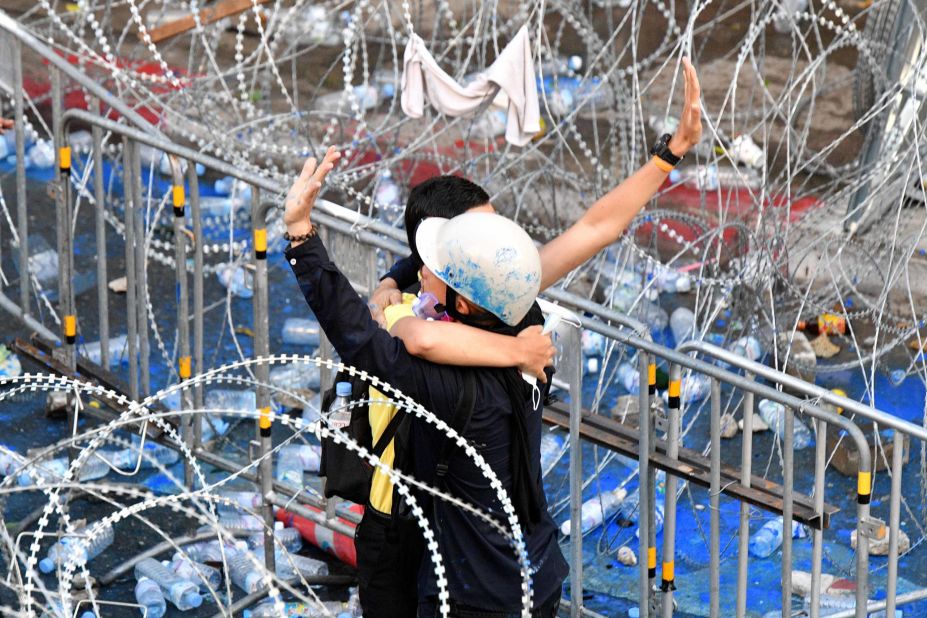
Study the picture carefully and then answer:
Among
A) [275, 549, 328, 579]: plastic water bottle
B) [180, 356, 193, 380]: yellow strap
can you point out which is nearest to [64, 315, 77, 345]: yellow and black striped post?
[180, 356, 193, 380]: yellow strap

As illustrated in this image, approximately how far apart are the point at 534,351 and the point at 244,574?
7.30ft

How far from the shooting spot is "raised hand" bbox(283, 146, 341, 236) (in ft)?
10.9

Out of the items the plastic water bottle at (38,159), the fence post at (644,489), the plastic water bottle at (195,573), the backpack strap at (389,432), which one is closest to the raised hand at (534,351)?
the backpack strap at (389,432)

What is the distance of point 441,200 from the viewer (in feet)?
11.7

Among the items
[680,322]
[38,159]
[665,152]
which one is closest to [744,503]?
[665,152]

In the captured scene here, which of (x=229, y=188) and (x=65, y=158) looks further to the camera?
(x=229, y=188)

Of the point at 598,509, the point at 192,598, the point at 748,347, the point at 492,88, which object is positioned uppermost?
the point at 492,88

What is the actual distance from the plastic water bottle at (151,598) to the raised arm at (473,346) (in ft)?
6.72

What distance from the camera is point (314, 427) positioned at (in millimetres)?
3324

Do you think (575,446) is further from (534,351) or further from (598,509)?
(598,509)

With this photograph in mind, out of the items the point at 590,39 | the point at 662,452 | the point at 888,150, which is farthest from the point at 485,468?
the point at 888,150

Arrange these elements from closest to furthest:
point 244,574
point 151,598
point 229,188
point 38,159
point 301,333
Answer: point 151,598 → point 244,574 → point 301,333 → point 229,188 → point 38,159

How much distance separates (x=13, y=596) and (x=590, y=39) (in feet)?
11.6

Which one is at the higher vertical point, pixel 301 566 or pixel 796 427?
pixel 796 427
